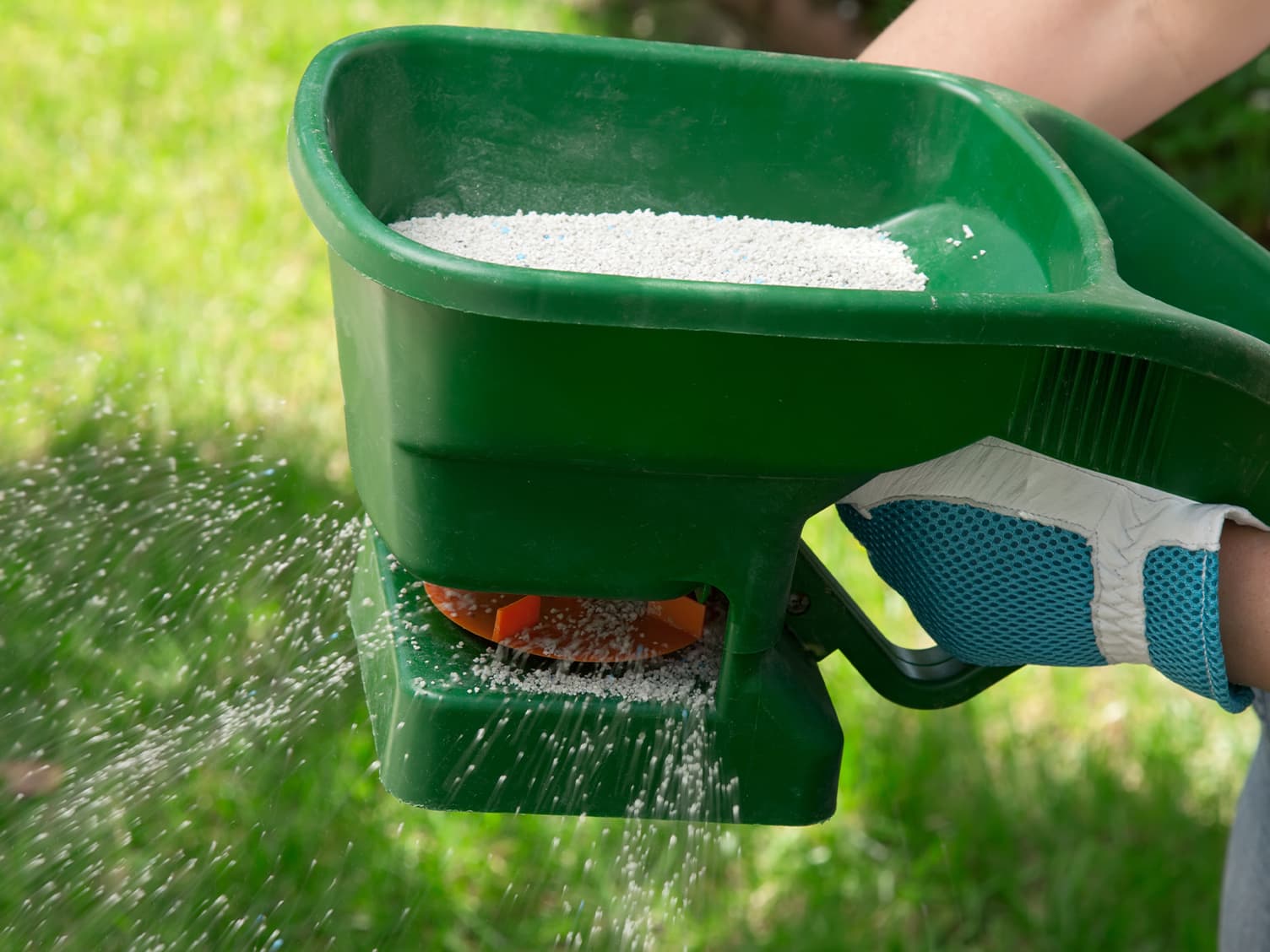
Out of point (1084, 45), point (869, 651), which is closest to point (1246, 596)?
point (869, 651)

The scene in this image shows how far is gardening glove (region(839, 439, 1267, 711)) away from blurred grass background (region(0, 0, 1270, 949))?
96 cm

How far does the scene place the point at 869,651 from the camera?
1240 millimetres

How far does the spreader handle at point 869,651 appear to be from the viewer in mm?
1195

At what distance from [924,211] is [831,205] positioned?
79 millimetres

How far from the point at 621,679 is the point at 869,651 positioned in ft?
0.89

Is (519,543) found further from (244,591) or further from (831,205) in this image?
(244,591)

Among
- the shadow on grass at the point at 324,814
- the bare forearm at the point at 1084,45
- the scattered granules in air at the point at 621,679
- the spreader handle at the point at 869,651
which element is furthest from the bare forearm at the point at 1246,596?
the shadow on grass at the point at 324,814

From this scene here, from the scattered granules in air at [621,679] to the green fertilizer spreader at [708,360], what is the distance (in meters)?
0.01

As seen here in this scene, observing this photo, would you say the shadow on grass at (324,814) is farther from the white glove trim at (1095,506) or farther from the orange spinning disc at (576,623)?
the white glove trim at (1095,506)

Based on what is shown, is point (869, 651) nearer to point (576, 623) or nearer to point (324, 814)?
point (576, 623)

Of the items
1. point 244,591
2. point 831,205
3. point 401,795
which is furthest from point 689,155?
point 244,591

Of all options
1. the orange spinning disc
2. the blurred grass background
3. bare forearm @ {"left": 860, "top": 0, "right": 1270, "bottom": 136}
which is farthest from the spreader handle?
the blurred grass background

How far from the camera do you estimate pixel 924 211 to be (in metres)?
1.24

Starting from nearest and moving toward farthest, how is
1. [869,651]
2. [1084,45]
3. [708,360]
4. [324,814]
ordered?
[708,360]
[869,651]
[1084,45]
[324,814]
